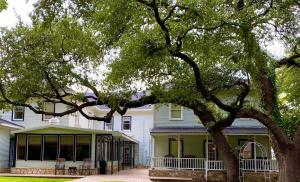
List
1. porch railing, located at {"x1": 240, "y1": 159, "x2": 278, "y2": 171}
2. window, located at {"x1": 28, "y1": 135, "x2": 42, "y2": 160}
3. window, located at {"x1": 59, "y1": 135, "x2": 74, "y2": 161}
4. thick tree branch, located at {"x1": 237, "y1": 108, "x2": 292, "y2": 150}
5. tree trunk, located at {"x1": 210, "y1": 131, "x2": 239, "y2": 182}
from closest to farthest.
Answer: thick tree branch, located at {"x1": 237, "y1": 108, "x2": 292, "y2": 150} → tree trunk, located at {"x1": 210, "y1": 131, "x2": 239, "y2": 182} → porch railing, located at {"x1": 240, "y1": 159, "x2": 278, "y2": 171} → window, located at {"x1": 59, "y1": 135, "x2": 74, "y2": 161} → window, located at {"x1": 28, "y1": 135, "x2": 42, "y2": 160}

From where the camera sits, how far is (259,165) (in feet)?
92.5

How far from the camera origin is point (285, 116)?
68.2 feet


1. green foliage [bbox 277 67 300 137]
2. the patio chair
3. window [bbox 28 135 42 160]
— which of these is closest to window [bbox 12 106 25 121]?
window [bbox 28 135 42 160]

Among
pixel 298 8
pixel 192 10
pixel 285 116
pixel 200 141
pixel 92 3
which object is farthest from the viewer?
pixel 200 141

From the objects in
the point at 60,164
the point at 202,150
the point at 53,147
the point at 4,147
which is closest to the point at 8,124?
the point at 4,147

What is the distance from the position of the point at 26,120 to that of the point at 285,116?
2207 cm

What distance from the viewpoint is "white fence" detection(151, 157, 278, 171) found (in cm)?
2752

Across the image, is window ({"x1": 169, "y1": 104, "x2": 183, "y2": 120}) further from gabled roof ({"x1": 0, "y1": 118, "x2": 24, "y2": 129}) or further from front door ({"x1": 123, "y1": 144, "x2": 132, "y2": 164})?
front door ({"x1": 123, "y1": 144, "x2": 132, "y2": 164})

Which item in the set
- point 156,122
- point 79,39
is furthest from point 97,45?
point 156,122

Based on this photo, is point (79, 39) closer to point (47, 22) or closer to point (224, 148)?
point (47, 22)

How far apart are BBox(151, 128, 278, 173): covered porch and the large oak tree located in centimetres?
641

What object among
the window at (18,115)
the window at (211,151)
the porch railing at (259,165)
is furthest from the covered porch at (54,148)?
the porch railing at (259,165)

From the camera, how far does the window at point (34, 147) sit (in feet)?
104

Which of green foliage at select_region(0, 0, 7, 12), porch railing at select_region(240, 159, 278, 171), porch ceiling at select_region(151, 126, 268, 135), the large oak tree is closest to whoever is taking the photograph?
green foliage at select_region(0, 0, 7, 12)
